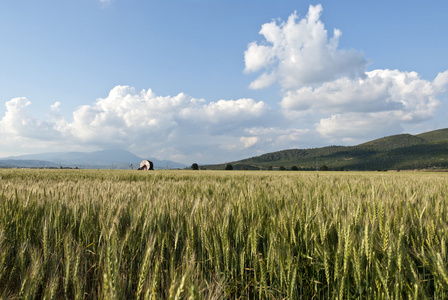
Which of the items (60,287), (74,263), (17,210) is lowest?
(60,287)

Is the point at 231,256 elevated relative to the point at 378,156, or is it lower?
lower

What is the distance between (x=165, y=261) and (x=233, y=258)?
382mm

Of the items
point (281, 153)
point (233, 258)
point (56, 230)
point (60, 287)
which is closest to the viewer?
point (60, 287)

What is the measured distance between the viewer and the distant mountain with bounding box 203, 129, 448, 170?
89.8 meters

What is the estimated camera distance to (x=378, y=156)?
112 meters

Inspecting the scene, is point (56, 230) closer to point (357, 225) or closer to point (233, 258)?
point (233, 258)

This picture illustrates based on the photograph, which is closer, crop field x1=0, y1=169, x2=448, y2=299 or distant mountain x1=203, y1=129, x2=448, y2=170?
crop field x1=0, y1=169, x2=448, y2=299

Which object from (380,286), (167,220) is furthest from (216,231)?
(380,286)

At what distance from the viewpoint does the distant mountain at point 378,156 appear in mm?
89750

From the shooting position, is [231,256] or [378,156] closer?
[231,256]

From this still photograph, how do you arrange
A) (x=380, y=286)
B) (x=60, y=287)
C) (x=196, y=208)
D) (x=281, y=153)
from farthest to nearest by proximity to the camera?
1. (x=281, y=153)
2. (x=196, y=208)
3. (x=60, y=287)
4. (x=380, y=286)

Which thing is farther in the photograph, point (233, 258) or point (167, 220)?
point (167, 220)

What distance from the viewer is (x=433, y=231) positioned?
4.48ft

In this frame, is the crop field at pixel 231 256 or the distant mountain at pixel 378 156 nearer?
the crop field at pixel 231 256
